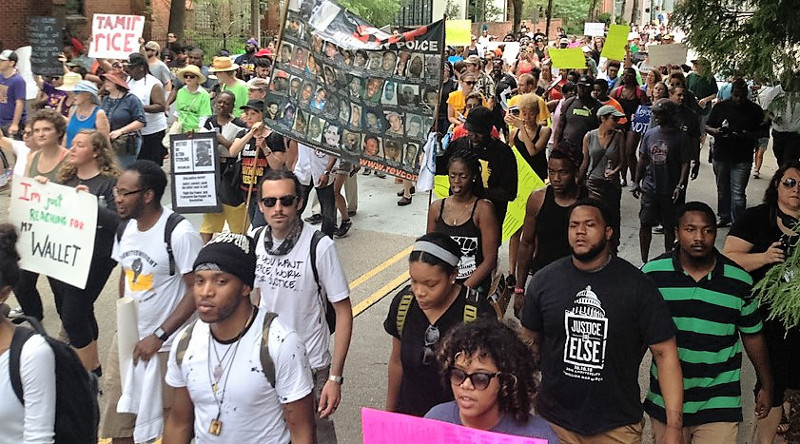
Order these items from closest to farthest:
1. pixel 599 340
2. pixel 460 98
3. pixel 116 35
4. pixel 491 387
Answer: pixel 491 387 < pixel 599 340 < pixel 460 98 < pixel 116 35

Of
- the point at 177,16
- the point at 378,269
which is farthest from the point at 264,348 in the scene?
the point at 177,16

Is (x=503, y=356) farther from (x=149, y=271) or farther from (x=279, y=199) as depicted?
(x=149, y=271)

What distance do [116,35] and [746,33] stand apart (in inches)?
422

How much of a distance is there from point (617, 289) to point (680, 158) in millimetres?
5093

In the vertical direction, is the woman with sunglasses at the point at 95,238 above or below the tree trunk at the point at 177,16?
below

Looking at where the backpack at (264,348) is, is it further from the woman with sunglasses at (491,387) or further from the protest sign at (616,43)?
the protest sign at (616,43)

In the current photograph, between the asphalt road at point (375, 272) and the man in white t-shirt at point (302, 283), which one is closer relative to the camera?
the man in white t-shirt at point (302, 283)

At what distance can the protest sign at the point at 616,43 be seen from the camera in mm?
16375

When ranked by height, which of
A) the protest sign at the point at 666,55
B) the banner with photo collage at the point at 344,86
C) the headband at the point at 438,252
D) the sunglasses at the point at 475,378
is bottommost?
the sunglasses at the point at 475,378

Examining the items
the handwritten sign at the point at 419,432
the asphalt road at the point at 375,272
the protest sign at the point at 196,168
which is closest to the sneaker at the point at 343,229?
the asphalt road at the point at 375,272

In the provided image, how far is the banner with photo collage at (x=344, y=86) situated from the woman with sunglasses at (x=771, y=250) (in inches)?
84.6

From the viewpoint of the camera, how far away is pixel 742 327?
4215 mm

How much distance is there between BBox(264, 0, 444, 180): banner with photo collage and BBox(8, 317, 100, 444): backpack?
2870 mm

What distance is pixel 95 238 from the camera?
5367mm
